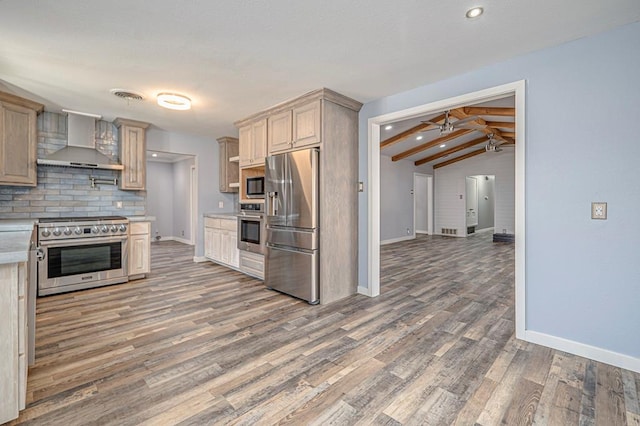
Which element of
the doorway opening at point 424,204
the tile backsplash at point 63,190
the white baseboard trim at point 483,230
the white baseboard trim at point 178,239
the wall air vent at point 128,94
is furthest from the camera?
the white baseboard trim at point 483,230

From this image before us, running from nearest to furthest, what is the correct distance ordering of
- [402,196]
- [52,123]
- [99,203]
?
[52,123] → [99,203] → [402,196]

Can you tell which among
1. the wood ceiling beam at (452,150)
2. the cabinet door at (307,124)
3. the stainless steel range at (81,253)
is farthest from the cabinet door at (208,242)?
the wood ceiling beam at (452,150)

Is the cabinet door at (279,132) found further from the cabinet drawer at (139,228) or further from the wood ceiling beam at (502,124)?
the wood ceiling beam at (502,124)

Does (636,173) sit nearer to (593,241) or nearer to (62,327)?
(593,241)

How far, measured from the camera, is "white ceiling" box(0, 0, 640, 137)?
6.29 feet

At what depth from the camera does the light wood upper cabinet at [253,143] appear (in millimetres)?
4145

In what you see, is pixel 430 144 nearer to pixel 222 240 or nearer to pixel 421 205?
pixel 421 205

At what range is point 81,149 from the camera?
430 centimetres

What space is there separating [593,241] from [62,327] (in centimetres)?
460

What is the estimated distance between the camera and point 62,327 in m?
2.73

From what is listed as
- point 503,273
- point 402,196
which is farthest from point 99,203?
point 402,196

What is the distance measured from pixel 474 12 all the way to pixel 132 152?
487 centimetres

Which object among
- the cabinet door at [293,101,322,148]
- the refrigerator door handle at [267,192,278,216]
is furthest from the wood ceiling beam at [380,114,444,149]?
the refrigerator door handle at [267,192,278,216]

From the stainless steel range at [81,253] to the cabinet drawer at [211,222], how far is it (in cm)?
142
